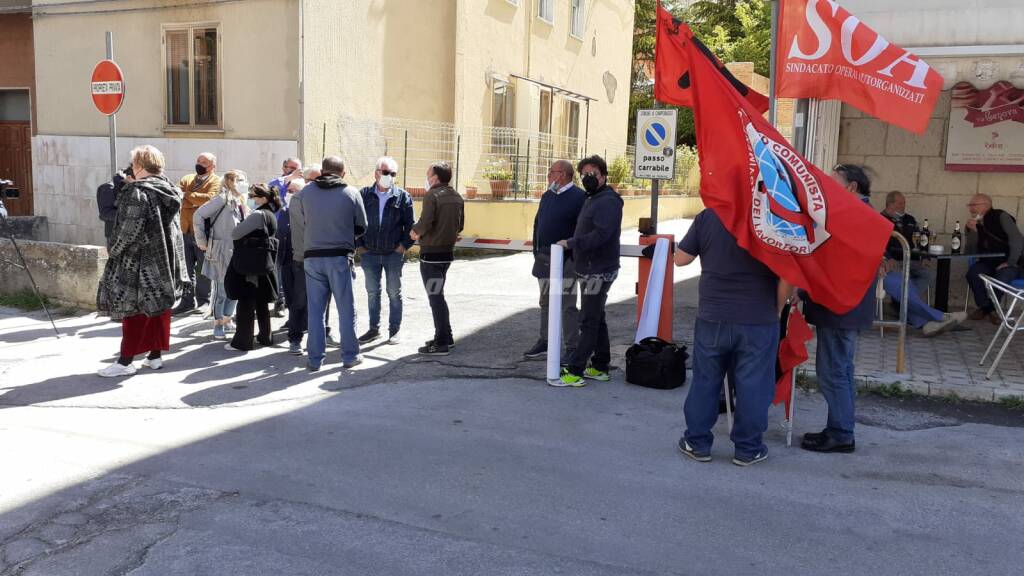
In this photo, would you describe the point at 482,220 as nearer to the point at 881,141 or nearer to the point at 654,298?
the point at 881,141

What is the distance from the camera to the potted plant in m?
16.9

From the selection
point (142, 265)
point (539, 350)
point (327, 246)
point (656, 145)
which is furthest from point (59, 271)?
point (656, 145)

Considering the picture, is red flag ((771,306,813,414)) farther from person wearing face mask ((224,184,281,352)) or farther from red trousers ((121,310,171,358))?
red trousers ((121,310,171,358))

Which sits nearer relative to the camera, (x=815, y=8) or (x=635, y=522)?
(x=635, y=522)

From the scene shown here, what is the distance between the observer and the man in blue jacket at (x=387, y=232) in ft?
28.0

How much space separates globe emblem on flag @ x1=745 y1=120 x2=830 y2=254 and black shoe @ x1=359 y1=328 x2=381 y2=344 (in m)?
4.70

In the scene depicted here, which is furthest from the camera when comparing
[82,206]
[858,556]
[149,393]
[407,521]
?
[82,206]

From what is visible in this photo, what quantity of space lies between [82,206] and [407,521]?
13171 mm

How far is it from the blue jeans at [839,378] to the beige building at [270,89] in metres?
9.92

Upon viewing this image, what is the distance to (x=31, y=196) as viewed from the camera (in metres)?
16.6

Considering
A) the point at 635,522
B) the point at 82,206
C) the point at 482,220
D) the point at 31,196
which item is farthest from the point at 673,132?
the point at 31,196

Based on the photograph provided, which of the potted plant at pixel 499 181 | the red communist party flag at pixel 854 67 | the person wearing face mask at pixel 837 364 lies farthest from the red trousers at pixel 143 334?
the potted plant at pixel 499 181

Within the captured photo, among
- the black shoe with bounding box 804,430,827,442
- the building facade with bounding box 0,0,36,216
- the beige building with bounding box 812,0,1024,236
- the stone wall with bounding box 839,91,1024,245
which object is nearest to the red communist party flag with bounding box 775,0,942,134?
the beige building with bounding box 812,0,1024,236

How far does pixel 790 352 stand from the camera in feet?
18.6
